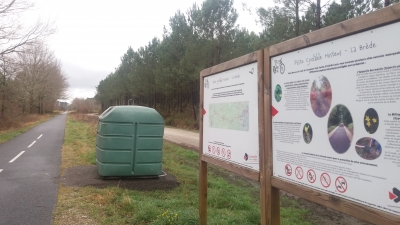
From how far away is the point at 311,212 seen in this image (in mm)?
6609

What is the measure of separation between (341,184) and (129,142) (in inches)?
259

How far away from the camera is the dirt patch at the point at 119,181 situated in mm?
7957

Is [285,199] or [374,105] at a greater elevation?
[374,105]

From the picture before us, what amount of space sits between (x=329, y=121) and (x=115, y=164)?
666cm

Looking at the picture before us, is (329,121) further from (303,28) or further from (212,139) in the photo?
(303,28)

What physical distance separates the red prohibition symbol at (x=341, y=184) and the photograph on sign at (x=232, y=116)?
1075mm

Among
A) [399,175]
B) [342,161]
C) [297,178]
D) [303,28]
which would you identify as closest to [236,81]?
[297,178]

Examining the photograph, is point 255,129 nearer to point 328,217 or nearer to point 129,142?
point 328,217

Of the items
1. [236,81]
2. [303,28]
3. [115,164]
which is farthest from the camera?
[303,28]

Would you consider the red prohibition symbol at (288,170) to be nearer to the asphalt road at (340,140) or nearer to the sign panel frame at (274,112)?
the sign panel frame at (274,112)

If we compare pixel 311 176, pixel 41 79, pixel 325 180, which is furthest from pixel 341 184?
pixel 41 79

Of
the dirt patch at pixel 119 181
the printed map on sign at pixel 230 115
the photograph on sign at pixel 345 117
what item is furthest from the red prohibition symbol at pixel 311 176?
the dirt patch at pixel 119 181

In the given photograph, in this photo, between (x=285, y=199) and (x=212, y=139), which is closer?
(x=212, y=139)

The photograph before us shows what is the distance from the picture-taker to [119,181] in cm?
830
